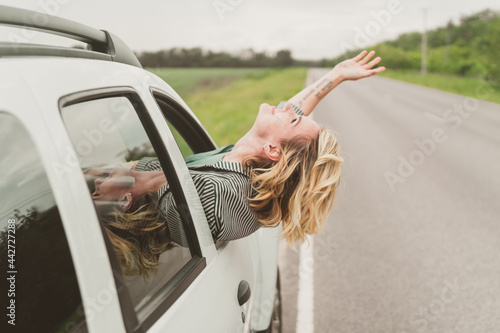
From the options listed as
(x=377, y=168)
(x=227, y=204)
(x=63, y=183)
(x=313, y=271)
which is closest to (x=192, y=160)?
(x=227, y=204)

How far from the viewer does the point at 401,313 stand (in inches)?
150

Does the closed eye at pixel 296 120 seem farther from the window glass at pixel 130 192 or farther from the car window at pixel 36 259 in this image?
the car window at pixel 36 259

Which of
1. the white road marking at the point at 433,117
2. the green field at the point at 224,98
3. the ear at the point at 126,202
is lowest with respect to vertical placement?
the white road marking at the point at 433,117

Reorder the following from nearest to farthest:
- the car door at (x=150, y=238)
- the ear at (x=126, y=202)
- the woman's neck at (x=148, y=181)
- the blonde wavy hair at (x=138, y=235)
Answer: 1. the car door at (x=150, y=238)
2. the blonde wavy hair at (x=138, y=235)
3. the ear at (x=126, y=202)
4. the woman's neck at (x=148, y=181)

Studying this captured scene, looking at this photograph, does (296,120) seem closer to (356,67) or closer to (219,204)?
(356,67)

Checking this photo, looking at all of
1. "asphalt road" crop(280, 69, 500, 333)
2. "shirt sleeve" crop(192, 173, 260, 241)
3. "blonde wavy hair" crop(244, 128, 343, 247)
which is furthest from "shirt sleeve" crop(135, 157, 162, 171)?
"asphalt road" crop(280, 69, 500, 333)

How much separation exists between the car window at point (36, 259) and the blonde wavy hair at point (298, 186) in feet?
3.51

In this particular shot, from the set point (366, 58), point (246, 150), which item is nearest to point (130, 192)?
point (246, 150)

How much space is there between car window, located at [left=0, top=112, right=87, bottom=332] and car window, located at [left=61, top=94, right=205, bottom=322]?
13 centimetres

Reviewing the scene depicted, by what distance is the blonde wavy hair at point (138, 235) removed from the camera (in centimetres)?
135

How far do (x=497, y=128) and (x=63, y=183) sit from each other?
15023mm

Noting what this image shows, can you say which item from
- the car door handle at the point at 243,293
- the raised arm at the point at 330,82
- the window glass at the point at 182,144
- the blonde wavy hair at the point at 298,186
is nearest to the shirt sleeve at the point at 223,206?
the blonde wavy hair at the point at 298,186

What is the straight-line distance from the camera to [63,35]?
1.56m

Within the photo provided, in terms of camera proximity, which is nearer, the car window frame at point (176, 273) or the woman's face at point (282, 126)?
the car window frame at point (176, 273)
